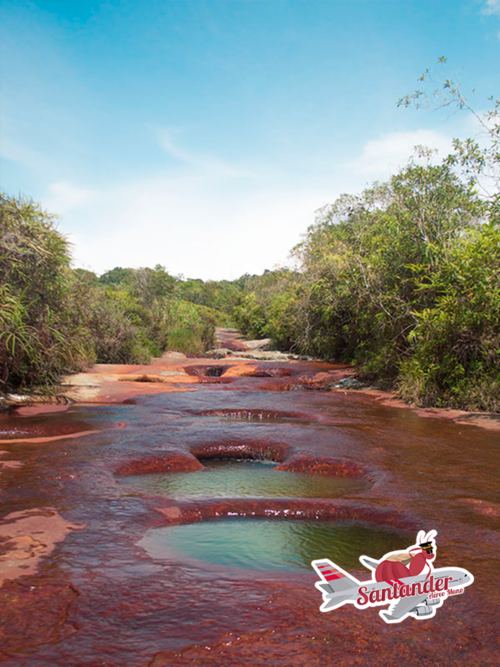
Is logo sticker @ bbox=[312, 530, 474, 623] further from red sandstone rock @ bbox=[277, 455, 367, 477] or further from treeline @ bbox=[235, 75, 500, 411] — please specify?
treeline @ bbox=[235, 75, 500, 411]

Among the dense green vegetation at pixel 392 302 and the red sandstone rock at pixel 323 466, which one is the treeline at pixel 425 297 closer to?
the dense green vegetation at pixel 392 302

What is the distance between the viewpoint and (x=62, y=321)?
9.78m

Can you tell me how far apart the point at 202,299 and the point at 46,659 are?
7316 cm

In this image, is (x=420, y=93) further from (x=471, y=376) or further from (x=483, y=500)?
(x=483, y=500)

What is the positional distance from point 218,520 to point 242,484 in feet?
4.13

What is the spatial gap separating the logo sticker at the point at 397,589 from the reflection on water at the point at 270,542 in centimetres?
89

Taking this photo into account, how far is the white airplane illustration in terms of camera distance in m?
2.09

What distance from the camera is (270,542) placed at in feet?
11.6

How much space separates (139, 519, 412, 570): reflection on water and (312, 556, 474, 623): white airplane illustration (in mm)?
853

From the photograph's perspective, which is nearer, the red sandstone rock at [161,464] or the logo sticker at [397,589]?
the logo sticker at [397,589]

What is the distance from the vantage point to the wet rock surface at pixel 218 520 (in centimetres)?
202

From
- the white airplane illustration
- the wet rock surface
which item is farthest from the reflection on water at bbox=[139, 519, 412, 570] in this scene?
the white airplane illustration

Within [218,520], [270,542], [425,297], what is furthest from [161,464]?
[425,297]

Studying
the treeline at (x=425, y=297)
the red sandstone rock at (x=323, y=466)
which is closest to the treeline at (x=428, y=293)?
the treeline at (x=425, y=297)
